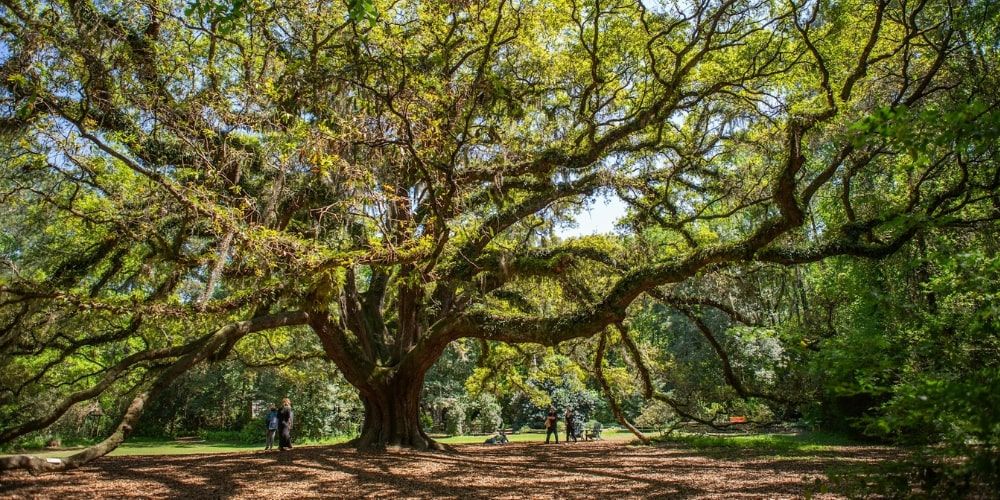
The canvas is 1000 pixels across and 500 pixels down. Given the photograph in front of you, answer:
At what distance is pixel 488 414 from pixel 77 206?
21.2 meters

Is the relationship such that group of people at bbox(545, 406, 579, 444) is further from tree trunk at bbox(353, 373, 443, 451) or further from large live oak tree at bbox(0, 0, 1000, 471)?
tree trunk at bbox(353, 373, 443, 451)

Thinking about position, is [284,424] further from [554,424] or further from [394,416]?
[554,424]

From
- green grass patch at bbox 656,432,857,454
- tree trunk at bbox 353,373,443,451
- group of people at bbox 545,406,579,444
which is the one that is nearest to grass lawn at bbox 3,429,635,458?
group of people at bbox 545,406,579,444

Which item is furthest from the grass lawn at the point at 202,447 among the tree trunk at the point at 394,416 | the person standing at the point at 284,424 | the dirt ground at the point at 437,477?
the dirt ground at the point at 437,477

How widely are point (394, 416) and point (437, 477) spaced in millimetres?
4185

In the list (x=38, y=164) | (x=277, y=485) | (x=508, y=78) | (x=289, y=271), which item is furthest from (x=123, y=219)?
(x=508, y=78)

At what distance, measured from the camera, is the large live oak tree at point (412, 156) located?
5.86 m

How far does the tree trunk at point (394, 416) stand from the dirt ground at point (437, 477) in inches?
35.0

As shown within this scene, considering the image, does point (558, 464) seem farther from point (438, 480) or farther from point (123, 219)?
point (123, 219)

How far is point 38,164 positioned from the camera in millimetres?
7043

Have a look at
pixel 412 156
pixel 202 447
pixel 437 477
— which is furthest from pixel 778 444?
pixel 202 447

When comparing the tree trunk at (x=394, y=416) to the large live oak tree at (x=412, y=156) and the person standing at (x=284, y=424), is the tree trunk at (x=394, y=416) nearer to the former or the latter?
the large live oak tree at (x=412, y=156)

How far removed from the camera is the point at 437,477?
7566 millimetres

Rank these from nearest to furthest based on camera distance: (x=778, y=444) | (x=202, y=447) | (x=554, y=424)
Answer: (x=778, y=444) < (x=554, y=424) < (x=202, y=447)
